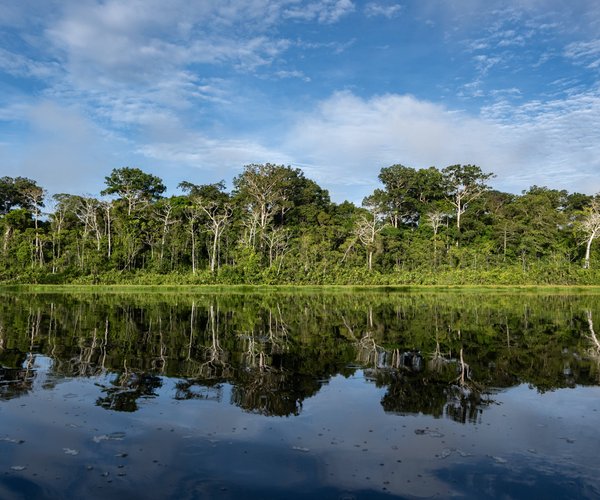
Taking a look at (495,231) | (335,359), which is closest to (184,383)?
(335,359)

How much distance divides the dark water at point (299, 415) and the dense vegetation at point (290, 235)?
25121 mm

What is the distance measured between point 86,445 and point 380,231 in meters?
41.7

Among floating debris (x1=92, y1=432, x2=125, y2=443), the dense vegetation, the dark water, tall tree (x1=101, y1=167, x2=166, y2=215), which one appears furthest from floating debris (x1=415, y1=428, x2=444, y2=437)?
tall tree (x1=101, y1=167, x2=166, y2=215)

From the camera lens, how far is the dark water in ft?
15.3

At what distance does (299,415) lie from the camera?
657cm

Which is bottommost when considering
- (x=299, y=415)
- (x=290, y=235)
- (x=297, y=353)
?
(x=299, y=415)

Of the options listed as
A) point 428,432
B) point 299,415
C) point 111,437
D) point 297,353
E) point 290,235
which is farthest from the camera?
point 290,235

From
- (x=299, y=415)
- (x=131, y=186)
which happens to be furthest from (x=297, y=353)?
(x=131, y=186)

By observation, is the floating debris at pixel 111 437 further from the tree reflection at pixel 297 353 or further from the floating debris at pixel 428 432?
the floating debris at pixel 428 432

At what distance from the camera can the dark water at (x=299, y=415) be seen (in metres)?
4.66

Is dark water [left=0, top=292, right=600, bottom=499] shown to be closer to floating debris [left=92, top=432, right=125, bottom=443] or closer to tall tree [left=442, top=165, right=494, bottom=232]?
floating debris [left=92, top=432, right=125, bottom=443]

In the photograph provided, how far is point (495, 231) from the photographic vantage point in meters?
46.9

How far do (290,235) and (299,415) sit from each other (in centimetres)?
3717

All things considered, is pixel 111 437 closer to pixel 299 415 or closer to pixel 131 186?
pixel 299 415
